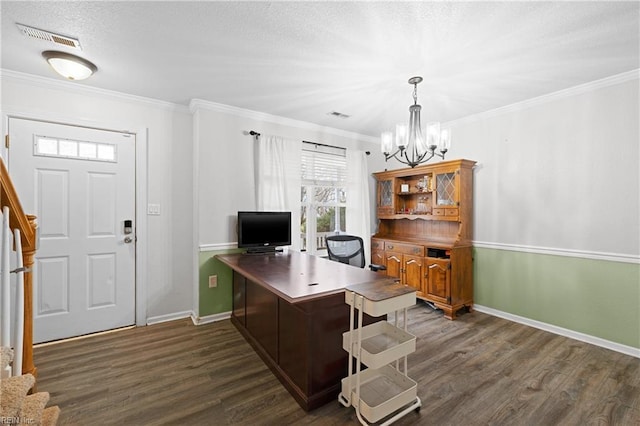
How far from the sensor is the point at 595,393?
202 centimetres

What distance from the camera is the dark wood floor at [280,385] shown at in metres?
1.79

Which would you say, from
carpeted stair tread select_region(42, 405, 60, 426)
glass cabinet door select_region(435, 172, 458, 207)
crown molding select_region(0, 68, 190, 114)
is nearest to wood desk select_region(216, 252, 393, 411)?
carpeted stair tread select_region(42, 405, 60, 426)

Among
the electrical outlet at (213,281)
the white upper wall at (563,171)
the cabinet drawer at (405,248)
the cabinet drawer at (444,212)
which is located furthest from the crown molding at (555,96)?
the electrical outlet at (213,281)

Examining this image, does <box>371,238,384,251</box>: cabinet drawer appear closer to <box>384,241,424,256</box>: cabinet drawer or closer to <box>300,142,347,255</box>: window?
<box>384,241,424,256</box>: cabinet drawer

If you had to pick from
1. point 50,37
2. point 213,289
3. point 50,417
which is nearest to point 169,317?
point 213,289

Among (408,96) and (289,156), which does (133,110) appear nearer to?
(289,156)

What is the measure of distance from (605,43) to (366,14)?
187 cm

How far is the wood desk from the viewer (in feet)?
6.09

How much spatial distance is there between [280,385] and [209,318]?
59.2 inches

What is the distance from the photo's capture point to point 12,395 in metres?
0.79

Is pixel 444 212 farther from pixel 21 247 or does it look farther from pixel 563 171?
pixel 21 247

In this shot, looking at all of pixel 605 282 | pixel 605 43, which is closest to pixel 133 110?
pixel 605 43

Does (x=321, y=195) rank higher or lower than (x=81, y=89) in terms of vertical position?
lower

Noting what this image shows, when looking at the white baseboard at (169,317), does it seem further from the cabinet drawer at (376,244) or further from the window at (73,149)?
the cabinet drawer at (376,244)
